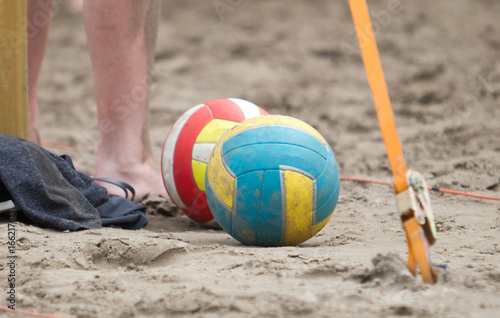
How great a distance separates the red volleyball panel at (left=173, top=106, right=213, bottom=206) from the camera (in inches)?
111

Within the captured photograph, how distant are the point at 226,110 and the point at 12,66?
1.02m

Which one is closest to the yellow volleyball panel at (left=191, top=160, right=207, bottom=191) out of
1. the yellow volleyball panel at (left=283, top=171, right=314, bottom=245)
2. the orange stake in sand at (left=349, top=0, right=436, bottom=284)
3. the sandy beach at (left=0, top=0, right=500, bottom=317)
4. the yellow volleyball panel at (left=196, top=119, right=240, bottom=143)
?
the yellow volleyball panel at (left=196, top=119, right=240, bottom=143)

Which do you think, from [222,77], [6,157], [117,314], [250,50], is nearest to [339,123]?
[222,77]

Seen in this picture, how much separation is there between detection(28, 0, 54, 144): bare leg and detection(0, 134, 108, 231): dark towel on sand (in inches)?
35.5

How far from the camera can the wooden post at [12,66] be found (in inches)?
107

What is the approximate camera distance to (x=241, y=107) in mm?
2920

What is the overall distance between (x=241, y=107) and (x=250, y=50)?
5.03m

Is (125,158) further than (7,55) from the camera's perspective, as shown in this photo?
Yes

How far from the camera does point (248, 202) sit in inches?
91.0

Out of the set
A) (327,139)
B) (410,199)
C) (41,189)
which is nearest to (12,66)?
(41,189)

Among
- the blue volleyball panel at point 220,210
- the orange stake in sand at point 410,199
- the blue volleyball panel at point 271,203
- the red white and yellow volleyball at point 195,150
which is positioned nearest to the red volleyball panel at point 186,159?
the red white and yellow volleyball at point 195,150

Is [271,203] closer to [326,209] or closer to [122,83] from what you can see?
[326,209]

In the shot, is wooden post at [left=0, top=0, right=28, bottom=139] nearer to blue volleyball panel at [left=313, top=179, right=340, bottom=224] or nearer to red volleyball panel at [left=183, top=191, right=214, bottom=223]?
red volleyball panel at [left=183, top=191, right=214, bottom=223]

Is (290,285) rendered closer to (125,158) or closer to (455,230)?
(455,230)
